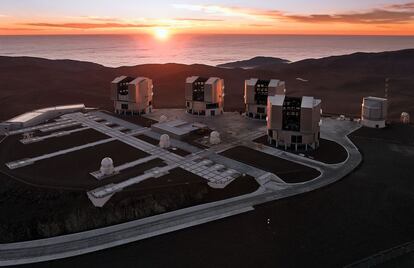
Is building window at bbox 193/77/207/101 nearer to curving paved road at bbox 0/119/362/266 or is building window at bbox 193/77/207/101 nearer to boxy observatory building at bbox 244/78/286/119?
boxy observatory building at bbox 244/78/286/119

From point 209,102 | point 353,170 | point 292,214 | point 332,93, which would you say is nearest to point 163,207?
point 292,214

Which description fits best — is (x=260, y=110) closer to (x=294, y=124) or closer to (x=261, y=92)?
(x=261, y=92)

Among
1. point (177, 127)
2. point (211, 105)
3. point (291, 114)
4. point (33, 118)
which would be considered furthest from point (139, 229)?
point (33, 118)

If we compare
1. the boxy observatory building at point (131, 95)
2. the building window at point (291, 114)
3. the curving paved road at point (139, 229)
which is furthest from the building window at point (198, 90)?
the curving paved road at point (139, 229)

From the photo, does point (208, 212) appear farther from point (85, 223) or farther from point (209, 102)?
point (209, 102)

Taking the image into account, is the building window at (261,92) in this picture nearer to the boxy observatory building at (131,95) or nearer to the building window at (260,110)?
the building window at (260,110)

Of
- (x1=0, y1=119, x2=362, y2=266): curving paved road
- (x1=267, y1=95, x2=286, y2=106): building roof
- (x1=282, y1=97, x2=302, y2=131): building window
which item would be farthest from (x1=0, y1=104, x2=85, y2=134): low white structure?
(x1=282, y1=97, x2=302, y2=131): building window
